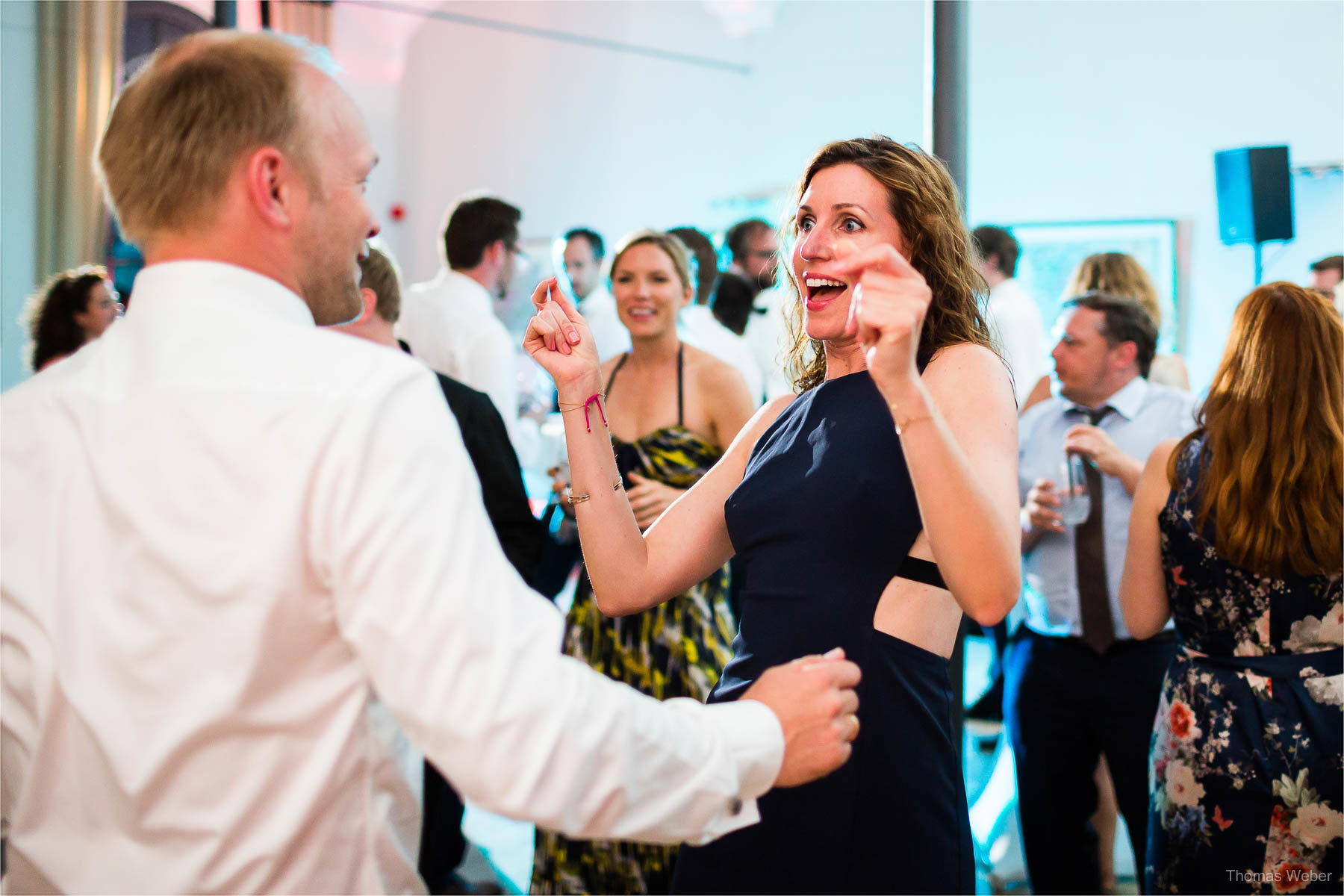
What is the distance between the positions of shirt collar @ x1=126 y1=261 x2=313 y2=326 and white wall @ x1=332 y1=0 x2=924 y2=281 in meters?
5.38

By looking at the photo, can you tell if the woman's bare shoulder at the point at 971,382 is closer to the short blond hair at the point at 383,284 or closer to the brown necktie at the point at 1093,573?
the brown necktie at the point at 1093,573

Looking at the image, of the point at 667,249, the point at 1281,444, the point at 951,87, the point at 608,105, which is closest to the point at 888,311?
the point at 1281,444

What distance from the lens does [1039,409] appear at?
2.82 m

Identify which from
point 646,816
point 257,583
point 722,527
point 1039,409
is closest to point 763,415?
point 722,527

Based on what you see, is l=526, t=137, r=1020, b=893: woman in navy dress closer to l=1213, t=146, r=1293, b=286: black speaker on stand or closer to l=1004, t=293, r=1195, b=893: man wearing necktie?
l=1004, t=293, r=1195, b=893: man wearing necktie

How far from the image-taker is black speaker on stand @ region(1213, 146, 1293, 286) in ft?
11.9

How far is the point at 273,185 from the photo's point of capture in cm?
96

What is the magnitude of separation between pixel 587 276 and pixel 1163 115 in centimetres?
296

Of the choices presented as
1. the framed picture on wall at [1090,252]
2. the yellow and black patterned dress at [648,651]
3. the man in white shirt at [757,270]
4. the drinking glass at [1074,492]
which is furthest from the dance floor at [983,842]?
the framed picture on wall at [1090,252]

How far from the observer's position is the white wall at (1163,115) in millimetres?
4344

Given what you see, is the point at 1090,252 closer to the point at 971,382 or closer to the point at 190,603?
the point at 971,382

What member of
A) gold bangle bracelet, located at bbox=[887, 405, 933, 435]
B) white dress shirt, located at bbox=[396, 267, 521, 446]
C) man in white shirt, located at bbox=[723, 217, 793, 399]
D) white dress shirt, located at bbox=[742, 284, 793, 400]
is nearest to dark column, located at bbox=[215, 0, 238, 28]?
white dress shirt, located at bbox=[396, 267, 521, 446]

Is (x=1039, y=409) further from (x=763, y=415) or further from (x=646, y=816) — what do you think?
(x=646, y=816)

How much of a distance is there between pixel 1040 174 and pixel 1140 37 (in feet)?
2.77
